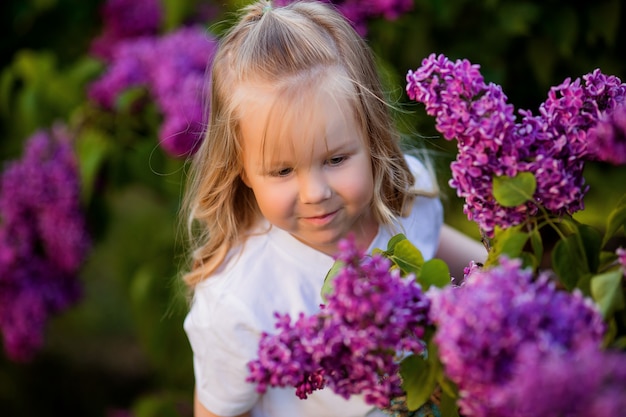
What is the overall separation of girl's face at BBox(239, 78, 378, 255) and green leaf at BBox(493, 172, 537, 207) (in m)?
0.41

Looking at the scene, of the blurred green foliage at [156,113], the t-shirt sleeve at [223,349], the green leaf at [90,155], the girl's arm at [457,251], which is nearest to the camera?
the t-shirt sleeve at [223,349]

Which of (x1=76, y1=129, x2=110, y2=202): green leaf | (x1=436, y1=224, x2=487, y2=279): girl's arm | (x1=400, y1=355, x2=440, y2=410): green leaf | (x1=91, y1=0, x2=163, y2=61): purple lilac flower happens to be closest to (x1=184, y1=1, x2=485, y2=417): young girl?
(x1=436, y1=224, x2=487, y2=279): girl's arm

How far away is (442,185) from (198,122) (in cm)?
61

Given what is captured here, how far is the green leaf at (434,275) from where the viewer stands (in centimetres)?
97

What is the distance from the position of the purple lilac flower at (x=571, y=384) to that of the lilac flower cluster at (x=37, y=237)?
6.22 ft

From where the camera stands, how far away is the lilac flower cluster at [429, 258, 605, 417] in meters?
0.78

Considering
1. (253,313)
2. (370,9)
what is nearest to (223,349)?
(253,313)

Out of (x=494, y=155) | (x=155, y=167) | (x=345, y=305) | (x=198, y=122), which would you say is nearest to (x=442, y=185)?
(x=198, y=122)

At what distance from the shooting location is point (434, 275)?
0.97m

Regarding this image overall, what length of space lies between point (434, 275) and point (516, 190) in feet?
0.44

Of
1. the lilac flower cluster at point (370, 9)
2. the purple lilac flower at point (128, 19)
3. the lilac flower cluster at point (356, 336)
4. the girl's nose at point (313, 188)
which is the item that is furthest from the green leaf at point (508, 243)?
the purple lilac flower at point (128, 19)

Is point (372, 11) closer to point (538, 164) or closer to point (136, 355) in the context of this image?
point (538, 164)

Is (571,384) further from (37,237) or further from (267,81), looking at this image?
(37,237)

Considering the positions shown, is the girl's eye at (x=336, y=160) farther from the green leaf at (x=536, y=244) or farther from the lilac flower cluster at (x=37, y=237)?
the lilac flower cluster at (x=37, y=237)
